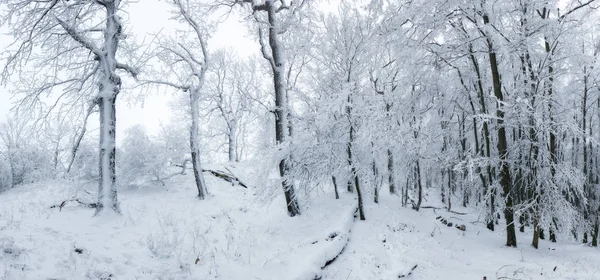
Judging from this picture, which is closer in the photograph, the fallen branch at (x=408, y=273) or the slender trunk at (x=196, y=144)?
the fallen branch at (x=408, y=273)

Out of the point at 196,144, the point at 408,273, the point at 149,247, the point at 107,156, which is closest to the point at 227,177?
the point at 196,144

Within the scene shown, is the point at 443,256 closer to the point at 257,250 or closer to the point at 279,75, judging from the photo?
the point at 257,250

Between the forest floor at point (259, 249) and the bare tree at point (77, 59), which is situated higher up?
the bare tree at point (77, 59)

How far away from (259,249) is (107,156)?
5.00 meters

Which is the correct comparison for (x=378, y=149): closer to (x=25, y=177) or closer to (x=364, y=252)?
(x=364, y=252)

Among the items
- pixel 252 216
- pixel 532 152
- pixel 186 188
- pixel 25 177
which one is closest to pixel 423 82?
pixel 532 152

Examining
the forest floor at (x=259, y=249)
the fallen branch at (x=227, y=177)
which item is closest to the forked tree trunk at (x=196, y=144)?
the forest floor at (x=259, y=249)

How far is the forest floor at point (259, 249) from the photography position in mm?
5039

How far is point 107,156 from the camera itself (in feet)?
28.3

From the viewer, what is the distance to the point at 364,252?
783cm

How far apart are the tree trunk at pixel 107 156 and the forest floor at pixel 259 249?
0.56m

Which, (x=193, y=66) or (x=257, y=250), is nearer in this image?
(x=257, y=250)

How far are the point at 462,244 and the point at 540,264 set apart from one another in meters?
3.13

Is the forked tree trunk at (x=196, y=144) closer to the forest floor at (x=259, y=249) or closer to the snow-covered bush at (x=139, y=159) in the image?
the snow-covered bush at (x=139, y=159)
